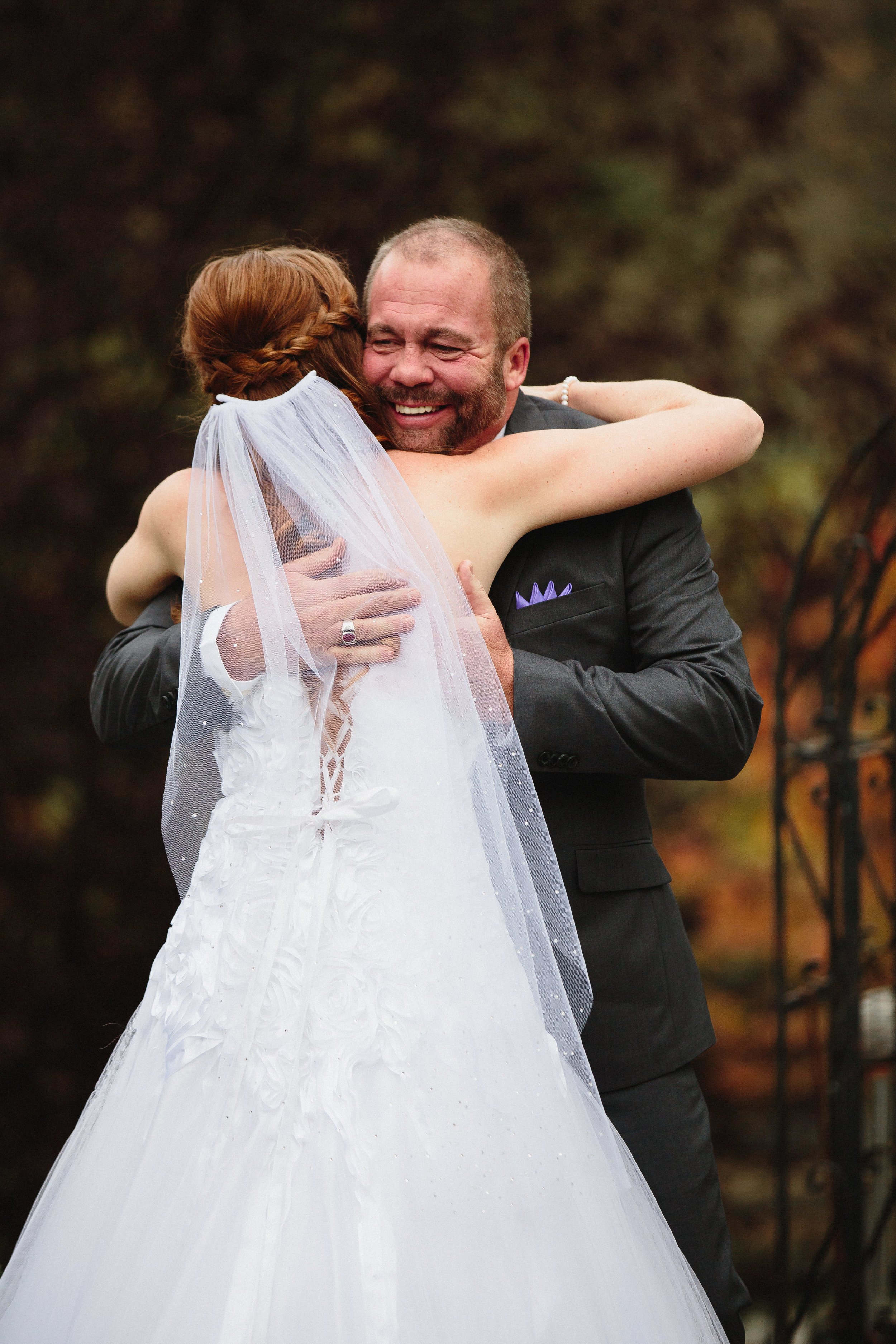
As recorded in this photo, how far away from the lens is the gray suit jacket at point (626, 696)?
65.2 inches

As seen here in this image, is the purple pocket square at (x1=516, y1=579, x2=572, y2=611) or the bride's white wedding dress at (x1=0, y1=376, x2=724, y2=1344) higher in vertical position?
the purple pocket square at (x1=516, y1=579, x2=572, y2=611)

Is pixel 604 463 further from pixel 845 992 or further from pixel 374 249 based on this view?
pixel 374 249

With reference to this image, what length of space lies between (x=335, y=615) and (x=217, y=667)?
7.1 inches

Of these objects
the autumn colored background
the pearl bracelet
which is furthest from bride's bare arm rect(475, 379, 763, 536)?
the autumn colored background

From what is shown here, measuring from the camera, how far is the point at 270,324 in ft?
5.37

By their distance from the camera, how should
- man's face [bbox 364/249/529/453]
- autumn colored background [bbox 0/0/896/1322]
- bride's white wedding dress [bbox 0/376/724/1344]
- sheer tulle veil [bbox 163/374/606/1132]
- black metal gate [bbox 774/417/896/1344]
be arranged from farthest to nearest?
autumn colored background [bbox 0/0/896/1322]
black metal gate [bbox 774/417/896/1344]
man's face [bbox 364/249/529/453]
sheer tulle veil [bbox 163/374/606/1132]
bride's white wedding dress [bbox 0/376/724/1344]

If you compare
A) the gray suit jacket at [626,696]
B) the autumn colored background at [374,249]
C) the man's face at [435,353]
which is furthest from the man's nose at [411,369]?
the autumn colored background at [374,249]

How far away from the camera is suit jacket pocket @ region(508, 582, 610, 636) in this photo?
5.75 feet

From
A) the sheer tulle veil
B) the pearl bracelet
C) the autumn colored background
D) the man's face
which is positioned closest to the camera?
the sheer tulle veil

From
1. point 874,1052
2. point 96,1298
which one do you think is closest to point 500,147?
point 874,1052

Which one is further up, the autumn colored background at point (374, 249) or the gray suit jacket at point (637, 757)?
the autumn colored background at point (374, 249)

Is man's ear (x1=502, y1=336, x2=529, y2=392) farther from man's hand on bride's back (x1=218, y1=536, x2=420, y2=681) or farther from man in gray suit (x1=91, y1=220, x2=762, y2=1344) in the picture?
man's hand on bride's back (x1=218, y1=536, x2=420, y2=681)

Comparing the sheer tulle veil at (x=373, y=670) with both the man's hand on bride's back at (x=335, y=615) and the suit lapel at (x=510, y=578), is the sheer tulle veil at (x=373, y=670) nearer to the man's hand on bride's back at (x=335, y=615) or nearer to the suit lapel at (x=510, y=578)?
the man's hand on bride's back at (x=335, y=615)

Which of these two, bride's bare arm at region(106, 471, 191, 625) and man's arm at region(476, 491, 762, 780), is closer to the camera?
man's arm at region(476, 491, 762, 780)
